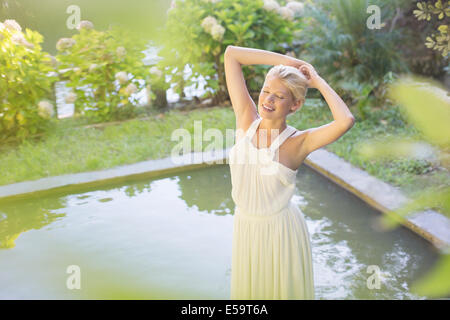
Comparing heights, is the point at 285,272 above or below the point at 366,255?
above

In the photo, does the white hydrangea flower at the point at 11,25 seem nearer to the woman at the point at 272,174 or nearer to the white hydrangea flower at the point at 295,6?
Answer: the woman at the point at 272,174

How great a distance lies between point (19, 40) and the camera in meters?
4.52

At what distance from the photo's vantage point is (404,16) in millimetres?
6391

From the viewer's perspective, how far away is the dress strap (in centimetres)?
148

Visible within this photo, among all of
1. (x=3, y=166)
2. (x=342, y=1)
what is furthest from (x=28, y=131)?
(x=342, y=1)

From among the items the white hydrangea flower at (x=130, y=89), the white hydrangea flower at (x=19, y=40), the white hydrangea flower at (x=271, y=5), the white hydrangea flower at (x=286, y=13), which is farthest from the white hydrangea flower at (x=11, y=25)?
the white hydrangea flower at (x=286, y=13)

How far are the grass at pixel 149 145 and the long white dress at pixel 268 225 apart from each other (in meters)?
2.13

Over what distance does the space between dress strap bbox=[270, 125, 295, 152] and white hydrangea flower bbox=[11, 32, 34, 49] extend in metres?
3.82

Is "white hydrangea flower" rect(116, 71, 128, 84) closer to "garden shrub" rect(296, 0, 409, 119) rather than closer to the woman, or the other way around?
"garden shrub" rect(296, 0, 409, 119)

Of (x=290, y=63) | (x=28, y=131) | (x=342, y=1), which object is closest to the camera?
(x=290, y=63)

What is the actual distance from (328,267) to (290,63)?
5.18 ft

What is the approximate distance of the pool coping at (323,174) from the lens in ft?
9.40
